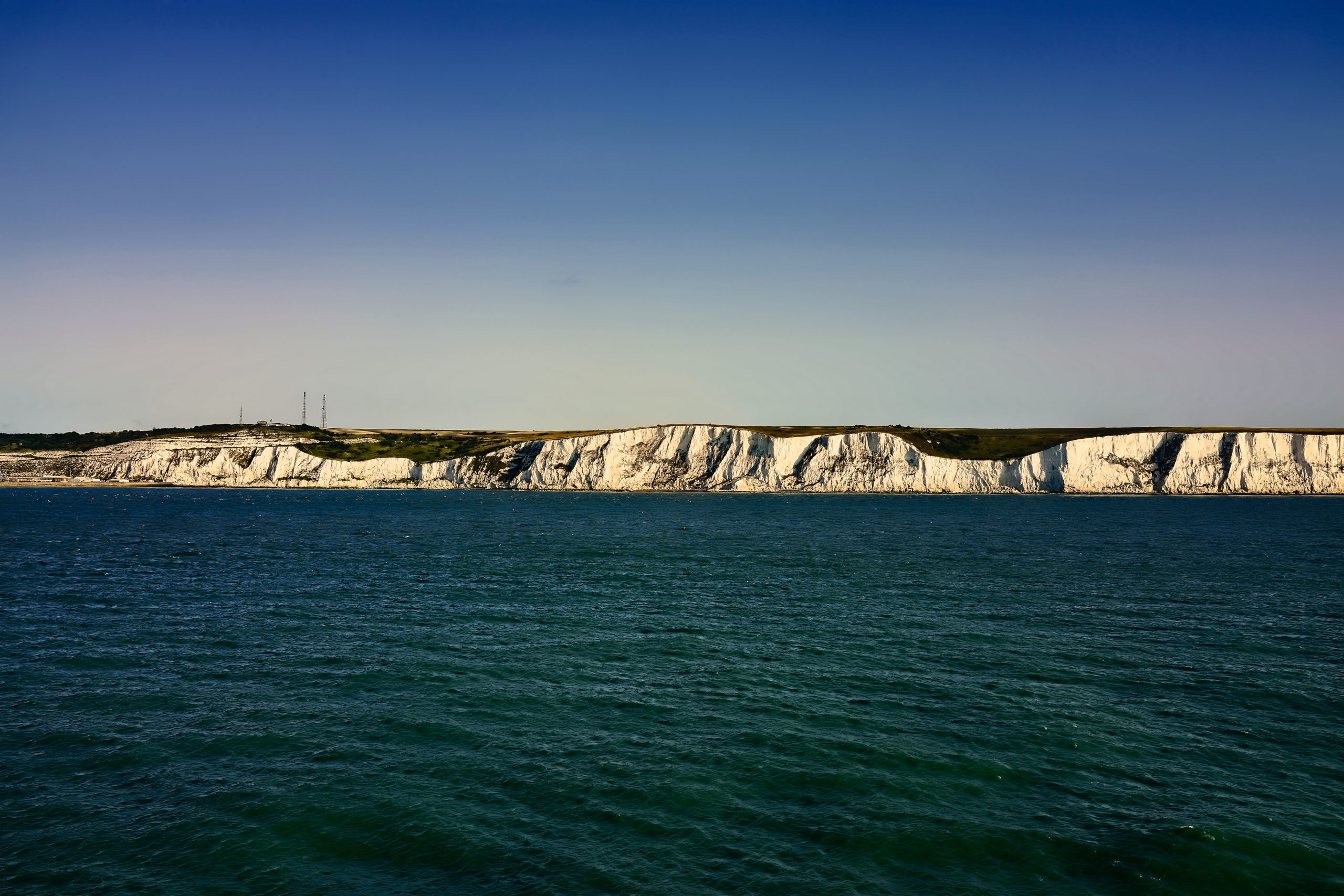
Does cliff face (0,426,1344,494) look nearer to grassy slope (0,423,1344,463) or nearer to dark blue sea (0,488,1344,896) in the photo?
grassy slope (0,423,1344,463)

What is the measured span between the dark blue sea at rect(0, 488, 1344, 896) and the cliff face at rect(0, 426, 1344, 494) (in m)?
114

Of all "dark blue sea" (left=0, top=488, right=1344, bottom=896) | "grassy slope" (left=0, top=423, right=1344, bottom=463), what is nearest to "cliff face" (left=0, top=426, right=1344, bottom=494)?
"grassy slope" (left=0, top=423, right=1344, bottom=463)

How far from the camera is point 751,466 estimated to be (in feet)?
547

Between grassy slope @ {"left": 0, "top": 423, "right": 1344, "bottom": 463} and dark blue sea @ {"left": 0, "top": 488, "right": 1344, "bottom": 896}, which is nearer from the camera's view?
dark blue sea @ {"left": 0, "top": 488, "right": 1344, "bottom": 896}

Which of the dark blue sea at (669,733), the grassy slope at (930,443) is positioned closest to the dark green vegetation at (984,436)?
the grassy slope at (930,443)

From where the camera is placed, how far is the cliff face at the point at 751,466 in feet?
488

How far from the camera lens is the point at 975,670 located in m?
27.3

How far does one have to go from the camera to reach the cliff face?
149 meters

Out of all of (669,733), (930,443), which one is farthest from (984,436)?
(669,733)

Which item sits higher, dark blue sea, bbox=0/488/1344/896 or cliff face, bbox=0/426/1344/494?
cliff face, bbox=0/426/1344/494

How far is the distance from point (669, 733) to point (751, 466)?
481ft

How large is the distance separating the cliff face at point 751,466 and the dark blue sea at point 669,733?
4480 inches

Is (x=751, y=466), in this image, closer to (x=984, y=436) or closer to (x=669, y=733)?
(x=984, y=436)

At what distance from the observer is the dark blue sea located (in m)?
15.1
